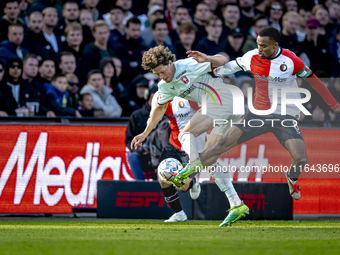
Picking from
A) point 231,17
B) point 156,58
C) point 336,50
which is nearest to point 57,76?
point 156,58

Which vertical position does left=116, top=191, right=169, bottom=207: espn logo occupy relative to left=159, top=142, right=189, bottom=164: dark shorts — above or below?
below

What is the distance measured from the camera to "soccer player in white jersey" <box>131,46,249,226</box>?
22.2 ft

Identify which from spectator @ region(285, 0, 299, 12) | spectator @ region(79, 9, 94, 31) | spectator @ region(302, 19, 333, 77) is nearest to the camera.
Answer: spectator @ region(79, 9, 94, 31)

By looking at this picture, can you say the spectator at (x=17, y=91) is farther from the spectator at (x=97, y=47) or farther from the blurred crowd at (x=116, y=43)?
the spectator at (x=97, y=47)

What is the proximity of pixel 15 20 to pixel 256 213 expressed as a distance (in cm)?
612

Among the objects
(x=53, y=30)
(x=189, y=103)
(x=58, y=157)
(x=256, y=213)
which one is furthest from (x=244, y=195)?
(x=53, y=30)

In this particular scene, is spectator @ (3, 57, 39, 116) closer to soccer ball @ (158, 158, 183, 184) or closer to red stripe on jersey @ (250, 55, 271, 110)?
soccer ball @ (158, 158, 183, 184)

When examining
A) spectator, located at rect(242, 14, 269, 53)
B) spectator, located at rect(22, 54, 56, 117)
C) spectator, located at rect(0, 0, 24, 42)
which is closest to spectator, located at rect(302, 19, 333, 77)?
spectator, located at rect(242, 14, 269, 53)

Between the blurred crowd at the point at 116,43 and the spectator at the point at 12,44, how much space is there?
2cm

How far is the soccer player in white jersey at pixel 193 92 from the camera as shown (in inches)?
266

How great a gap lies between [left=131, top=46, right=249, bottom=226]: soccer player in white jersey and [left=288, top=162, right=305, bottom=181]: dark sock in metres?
0.75

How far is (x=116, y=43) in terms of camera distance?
10.9 meters

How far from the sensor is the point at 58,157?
28.1 ft

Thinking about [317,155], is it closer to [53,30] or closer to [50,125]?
[50,125]
